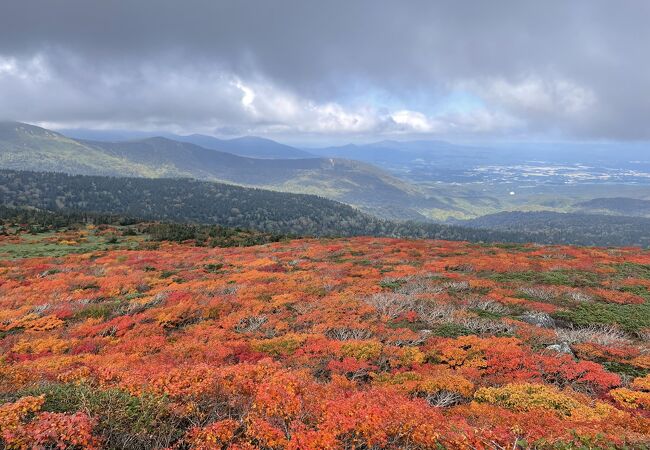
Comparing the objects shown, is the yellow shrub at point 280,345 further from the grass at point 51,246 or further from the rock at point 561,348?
the grass at point 51,246

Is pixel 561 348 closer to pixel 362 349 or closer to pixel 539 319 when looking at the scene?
pixel 539 319

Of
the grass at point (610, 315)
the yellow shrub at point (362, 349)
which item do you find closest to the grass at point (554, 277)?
the grass at point (610, 315)

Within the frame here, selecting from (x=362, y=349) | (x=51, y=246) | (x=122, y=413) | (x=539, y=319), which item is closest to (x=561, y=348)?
(x=539, y=319)

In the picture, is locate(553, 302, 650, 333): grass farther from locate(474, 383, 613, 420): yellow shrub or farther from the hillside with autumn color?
locate(474, 383, 613, 420): yellow shrub

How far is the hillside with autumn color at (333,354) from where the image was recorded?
8.48m

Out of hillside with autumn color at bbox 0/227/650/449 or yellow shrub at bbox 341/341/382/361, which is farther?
yellow shrub at bbox 341/341/382/361

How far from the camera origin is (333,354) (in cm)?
1603

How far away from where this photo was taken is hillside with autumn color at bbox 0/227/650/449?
848cm

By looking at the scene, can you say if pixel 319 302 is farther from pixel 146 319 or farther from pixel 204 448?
pixel 204 448

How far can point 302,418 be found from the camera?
30.6ft

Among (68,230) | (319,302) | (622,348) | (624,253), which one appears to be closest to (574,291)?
(622,348)

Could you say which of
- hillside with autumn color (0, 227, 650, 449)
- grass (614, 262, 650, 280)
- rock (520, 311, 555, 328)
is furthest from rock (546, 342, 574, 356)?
grass (614, 262, 650, 280)

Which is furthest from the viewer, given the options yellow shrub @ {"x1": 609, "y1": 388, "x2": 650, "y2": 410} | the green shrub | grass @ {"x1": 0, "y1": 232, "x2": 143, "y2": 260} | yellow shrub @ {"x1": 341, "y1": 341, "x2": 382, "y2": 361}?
grass @ {"x1": 0, "y1": 232, "x2": 143, "y2": 260}

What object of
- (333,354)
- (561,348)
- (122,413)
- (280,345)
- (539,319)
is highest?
(122,413)
